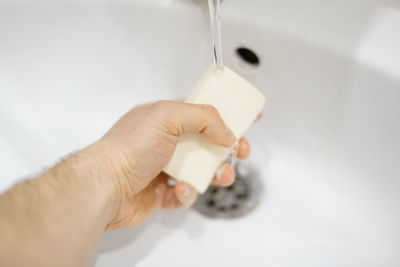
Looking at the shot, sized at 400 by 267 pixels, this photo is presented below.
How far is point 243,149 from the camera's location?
488 millimetres

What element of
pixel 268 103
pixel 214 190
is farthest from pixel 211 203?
pixel 268 103

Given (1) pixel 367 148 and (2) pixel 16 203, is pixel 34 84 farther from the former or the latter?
(1) pixel 367 148

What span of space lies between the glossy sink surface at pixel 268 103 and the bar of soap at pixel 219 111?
0.24ft

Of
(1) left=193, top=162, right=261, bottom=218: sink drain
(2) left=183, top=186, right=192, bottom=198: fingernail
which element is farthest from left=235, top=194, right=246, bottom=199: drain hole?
(2) left=183, top=186, right=192, bottom=198: fingernail

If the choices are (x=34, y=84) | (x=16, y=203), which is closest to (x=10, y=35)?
(x=34, y=84)

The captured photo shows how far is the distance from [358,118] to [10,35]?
1.24 feet

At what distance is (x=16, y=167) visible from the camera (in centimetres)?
42

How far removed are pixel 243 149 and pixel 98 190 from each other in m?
0.20

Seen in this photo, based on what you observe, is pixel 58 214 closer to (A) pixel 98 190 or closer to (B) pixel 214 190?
(A) pixel 98 190

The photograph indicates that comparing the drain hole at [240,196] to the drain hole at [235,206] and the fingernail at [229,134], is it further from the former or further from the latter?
the fingernail at [229,134]

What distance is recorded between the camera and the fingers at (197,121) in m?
0.36

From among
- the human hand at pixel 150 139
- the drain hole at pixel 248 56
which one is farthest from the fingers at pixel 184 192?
the drain hole at pixel 248 56

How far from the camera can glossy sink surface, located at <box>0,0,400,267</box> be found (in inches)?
15.9

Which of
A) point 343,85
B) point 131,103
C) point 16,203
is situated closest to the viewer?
point 16,203
